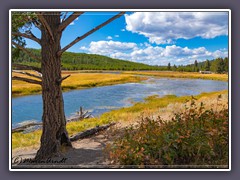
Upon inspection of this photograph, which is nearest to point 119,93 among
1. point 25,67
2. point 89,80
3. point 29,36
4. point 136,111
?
point 136,111

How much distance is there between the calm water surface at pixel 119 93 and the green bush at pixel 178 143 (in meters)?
0.37

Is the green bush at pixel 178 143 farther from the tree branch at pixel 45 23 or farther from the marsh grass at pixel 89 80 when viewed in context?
the tree branch at pixel 45 23

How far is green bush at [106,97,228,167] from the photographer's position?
7219 millimetres

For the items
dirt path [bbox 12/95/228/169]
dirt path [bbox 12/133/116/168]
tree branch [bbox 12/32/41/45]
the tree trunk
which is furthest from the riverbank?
dirt path [bbox 12/133/116/168]

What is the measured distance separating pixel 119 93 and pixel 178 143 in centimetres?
151

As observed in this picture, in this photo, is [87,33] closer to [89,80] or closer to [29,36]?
[89,80]

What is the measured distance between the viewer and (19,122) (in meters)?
7.43

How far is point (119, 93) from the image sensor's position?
786cm

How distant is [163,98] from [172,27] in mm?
1373

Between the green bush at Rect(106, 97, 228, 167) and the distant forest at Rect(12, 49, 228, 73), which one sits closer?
the green bush at Rect(106, 97, 228, 167)

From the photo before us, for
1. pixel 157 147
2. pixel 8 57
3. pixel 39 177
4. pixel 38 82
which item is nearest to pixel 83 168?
pixel 39 177

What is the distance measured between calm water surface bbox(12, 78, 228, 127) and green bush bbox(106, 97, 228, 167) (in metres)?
0.37

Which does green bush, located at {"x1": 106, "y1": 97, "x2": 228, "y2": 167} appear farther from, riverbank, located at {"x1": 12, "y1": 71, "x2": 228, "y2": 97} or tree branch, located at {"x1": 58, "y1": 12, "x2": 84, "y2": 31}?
tree branch, located at {"x1": 58, "y1": 12, "x2": 84, "y2": 31}

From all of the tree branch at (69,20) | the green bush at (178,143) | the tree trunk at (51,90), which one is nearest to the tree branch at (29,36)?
the tree trunk at (51,90)
